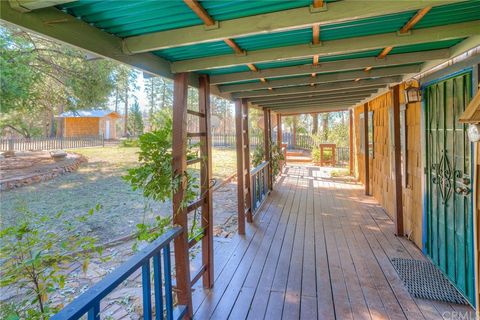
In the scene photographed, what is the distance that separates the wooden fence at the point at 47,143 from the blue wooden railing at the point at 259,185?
12607mm

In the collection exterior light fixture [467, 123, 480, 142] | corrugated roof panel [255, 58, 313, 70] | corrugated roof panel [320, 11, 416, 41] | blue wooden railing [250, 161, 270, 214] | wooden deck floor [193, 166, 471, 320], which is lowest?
wooden deck floor [193, 166, 471, 320]

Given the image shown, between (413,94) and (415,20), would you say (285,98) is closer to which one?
(413,94)

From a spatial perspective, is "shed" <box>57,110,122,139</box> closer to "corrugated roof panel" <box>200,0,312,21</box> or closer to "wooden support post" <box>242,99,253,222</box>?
"wooden support post" <box>242,99,253,222</box>

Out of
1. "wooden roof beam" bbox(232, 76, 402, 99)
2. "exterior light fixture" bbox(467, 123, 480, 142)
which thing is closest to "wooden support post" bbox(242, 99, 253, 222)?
"wooden roof beam" bbox(232, 76, 402, 99)

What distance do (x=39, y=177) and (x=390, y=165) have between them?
1000 centimetres

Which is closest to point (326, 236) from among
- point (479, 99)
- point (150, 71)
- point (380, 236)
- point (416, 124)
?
point (380, 236)

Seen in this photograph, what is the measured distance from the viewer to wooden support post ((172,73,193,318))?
2096 millimetres

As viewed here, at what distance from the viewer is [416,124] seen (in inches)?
132

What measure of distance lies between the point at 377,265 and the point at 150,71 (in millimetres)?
2921

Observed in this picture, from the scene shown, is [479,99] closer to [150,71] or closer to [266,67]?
[266,67]

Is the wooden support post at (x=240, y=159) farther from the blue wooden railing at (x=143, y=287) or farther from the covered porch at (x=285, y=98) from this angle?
the blue wooden railing at (x=143, y=287)

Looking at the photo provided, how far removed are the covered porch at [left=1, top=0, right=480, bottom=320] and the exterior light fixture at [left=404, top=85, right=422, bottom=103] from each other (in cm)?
5

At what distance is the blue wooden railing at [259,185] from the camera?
4.96 meters

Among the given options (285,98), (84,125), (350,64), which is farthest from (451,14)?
(84,125)
